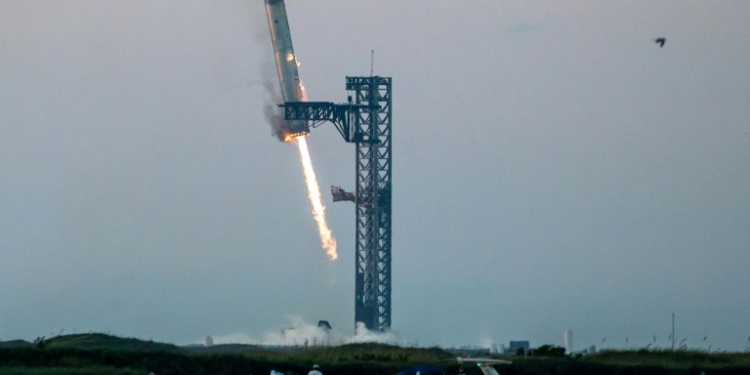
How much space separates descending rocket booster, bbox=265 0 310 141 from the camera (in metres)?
105

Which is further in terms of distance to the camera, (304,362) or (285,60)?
(285,60)

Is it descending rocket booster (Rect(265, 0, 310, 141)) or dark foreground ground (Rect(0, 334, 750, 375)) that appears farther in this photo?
descending rocket booster (Rect(265, 0, 310, 141))

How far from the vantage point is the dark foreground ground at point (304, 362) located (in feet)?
212

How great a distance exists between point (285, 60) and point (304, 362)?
4187 cm

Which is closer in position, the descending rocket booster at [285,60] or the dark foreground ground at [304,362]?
the dark foreground ground at [304,362]

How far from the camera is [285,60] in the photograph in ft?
347

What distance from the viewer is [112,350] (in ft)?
222

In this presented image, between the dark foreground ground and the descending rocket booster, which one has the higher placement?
the descending rocket booster

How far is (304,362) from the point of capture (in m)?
66.6

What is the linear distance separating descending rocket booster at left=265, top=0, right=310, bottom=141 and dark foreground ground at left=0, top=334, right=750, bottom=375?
115 ft

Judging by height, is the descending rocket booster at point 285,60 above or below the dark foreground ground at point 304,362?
above

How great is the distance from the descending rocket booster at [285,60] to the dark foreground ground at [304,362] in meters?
35.0

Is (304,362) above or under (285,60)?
under

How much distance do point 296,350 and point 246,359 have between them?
31.6ft
